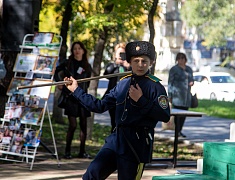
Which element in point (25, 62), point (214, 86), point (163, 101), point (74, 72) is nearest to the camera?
point (163, 101)

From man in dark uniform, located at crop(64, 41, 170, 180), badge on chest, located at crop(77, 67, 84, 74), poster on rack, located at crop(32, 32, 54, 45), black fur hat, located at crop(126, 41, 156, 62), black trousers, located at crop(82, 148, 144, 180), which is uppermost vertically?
poster on rack, located at crop(32, 32, 54, 45)

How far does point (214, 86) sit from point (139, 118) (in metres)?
26.0

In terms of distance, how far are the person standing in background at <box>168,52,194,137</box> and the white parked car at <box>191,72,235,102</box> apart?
10435 millimetres

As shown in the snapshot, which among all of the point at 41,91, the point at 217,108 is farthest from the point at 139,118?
the point at 217,108

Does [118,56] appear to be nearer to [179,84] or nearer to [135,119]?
[179,84]

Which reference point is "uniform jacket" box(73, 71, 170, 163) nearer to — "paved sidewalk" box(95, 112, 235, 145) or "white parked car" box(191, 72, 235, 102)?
"paved sidewalk" box(95, 112, 235, 145)

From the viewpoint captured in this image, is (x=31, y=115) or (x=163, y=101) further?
(x=31, y=115)

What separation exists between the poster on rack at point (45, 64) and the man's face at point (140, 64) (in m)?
5.25

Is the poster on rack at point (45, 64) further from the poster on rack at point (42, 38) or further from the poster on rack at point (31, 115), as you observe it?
the poster on rack at point (31, 115)

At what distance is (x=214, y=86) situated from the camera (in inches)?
1265

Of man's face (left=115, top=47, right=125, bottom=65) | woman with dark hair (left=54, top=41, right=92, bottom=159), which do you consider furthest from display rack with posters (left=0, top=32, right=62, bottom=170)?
man's face (left=115, top=47, right=125, bottom=65)

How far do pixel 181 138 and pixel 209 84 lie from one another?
1448 centimetres

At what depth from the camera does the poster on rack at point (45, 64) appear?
38.4ft

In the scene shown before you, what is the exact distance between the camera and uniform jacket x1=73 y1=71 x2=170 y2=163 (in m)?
6.39
